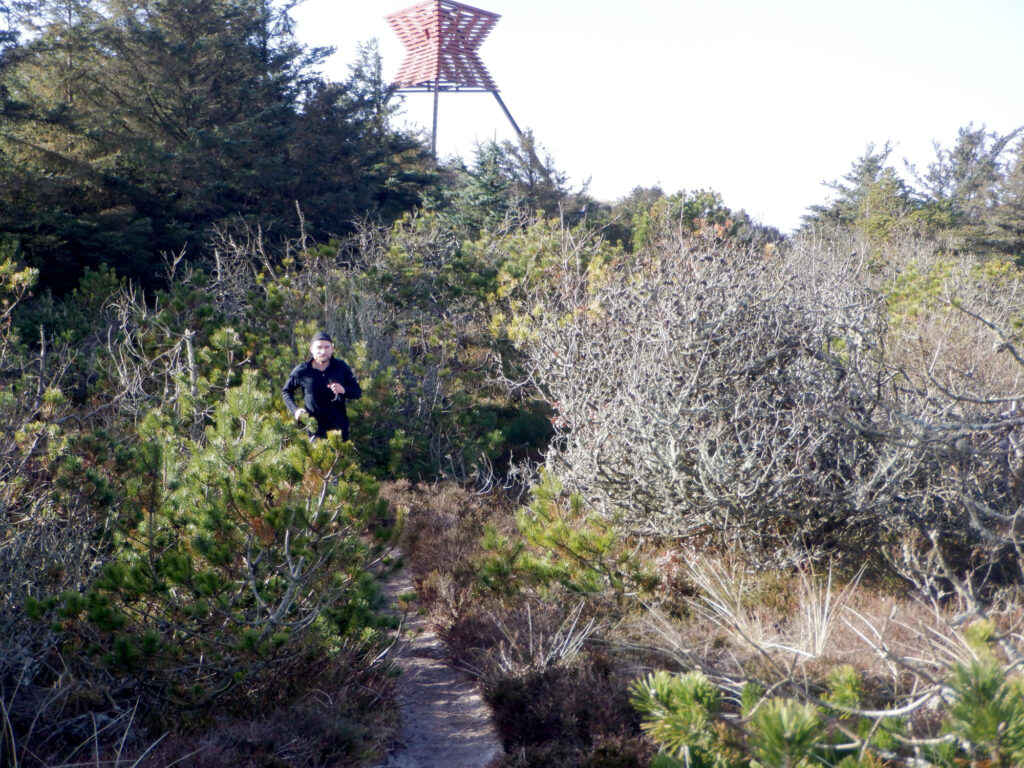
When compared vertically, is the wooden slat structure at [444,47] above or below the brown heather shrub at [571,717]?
above

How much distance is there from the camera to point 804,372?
5238 millimetres

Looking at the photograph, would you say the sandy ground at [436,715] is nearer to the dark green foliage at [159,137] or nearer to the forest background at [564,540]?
the forest background at [564,540]

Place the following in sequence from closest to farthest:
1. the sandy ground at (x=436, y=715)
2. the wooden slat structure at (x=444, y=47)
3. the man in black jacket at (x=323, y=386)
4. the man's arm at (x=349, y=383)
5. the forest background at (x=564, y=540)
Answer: the forest background at (x=564, y=540) → the sandy ground at (x=436, y=715) → the man in black jacket at (x=323, y=386) → the man's arm at (x=349, y=383) → the wooden slat structure at (x=444, y=47)

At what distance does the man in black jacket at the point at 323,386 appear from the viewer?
265 inches

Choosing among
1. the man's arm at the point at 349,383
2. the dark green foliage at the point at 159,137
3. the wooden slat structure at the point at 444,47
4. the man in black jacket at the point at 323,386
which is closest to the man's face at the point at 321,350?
the man in black jacket at the point at 323,386

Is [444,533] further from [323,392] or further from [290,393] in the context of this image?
[290,393]

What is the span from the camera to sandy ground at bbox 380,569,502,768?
3947 millimetres

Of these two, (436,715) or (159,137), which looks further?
(159,137)

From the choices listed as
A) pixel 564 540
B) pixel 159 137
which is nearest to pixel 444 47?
pixel 159 137

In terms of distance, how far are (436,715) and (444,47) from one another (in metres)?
24.9

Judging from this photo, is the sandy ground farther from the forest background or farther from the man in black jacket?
the man in black jacket

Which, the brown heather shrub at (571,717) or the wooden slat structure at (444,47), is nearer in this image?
the brown heather shrub at (571,717)

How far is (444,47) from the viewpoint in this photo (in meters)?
25.9

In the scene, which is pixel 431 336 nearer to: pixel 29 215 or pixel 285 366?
pixel 285 366
